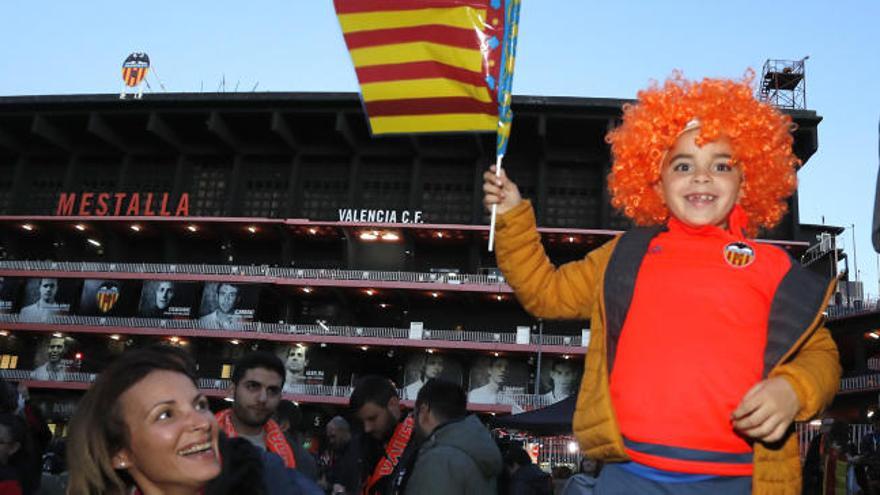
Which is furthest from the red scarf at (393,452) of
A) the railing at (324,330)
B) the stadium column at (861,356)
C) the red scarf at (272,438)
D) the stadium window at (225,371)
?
the stadium column at (861,356)

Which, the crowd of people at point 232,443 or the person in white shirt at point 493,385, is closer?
the crowd of people at point 232,443

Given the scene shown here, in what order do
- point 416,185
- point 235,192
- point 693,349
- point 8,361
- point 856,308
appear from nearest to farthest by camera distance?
1. point 693,349
2. point 856,308
3. point 416,185
4. point 8,361
5. point 235,192

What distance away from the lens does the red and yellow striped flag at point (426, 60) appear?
3752 mm

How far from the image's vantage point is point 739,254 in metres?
2.57

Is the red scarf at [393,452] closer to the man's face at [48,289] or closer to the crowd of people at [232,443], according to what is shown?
the crowd of people at [232,443]

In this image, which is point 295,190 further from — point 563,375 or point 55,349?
point 563,375

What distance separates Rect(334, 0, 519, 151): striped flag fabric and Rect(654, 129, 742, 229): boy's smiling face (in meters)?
0.99

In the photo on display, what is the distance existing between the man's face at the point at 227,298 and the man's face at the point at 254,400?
3343 cm

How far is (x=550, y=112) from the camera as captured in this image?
3712 cm

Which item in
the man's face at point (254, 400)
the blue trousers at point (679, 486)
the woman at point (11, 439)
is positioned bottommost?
the woman at point (11, 439)

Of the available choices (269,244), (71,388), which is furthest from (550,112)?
(71,388)

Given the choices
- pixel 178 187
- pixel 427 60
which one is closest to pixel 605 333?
pixel 427 60

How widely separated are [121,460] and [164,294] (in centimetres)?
3796

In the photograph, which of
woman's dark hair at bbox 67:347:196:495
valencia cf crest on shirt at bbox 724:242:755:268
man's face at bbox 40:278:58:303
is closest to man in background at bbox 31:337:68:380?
man's face at bbox 40:278:58:303
